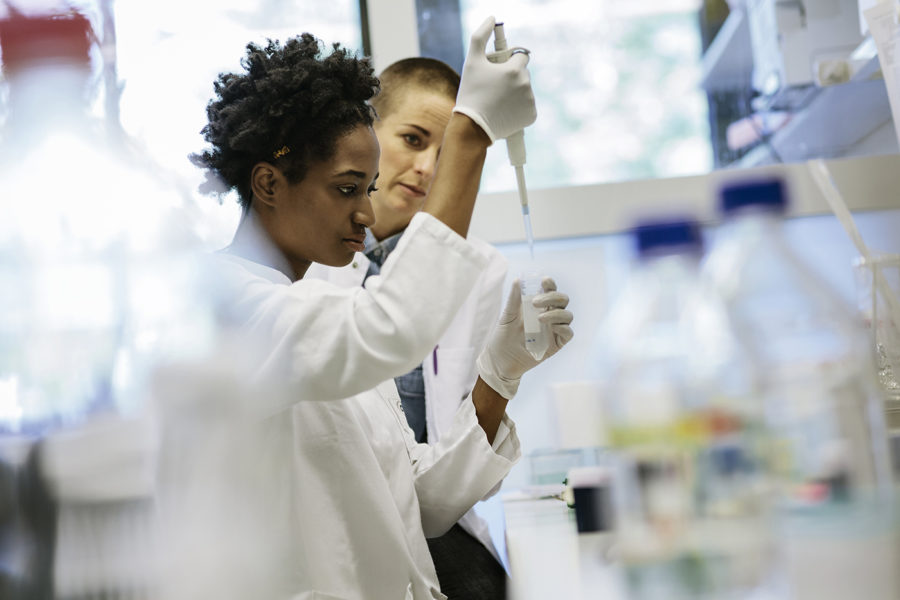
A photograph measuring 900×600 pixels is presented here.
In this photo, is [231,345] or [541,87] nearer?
[231,345]

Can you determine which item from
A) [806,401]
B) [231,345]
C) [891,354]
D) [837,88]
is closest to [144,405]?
[231,345]

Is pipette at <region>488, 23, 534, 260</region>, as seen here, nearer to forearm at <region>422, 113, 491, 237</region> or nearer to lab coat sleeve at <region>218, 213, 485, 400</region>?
forearm at <region>422, 113, 491, 237</region>

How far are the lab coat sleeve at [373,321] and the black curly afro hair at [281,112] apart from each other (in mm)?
304

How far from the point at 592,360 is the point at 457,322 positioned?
45 cm

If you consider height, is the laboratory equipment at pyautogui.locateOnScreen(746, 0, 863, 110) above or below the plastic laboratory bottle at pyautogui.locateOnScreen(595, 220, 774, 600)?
above

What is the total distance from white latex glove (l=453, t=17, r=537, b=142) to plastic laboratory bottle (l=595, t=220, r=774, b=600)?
0.49 meters

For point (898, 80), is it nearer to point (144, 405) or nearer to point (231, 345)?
point (231, 345)

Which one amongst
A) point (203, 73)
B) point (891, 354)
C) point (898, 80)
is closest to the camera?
point (891, 354)

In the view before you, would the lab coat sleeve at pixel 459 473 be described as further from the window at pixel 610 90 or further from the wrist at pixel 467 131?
the window at pixel 610 90

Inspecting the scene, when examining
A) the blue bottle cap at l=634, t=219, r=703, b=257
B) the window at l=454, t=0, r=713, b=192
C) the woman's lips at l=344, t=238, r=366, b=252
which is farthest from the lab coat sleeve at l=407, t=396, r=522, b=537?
the window at l=454, t=0, r=713, b=192

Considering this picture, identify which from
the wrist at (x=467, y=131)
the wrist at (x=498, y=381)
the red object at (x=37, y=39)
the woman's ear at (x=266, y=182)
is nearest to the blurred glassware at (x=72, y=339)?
the red object at (x=37, y=39)

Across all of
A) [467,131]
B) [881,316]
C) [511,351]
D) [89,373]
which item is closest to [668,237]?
[467,131]

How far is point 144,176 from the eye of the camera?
1195 mm

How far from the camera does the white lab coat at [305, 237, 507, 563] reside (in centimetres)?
202
